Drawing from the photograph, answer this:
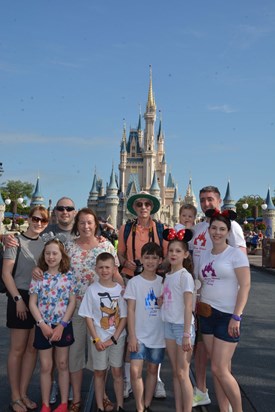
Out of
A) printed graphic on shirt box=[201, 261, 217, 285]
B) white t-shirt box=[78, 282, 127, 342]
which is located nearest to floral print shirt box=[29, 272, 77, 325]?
white t-shirt box=[78, 282, 127, 342]

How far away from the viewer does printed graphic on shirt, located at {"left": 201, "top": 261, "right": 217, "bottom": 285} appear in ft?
11.4

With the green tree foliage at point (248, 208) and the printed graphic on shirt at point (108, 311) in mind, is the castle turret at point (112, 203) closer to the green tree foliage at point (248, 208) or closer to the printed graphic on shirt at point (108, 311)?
the green tree foliage at point (248, 208)

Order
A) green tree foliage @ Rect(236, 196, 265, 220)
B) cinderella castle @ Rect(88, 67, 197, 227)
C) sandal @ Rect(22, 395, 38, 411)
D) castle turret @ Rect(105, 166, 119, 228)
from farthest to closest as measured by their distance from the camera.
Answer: cinderella castle @ Rect(88, 67, 197, 227), castle turret @ Rect(105, 166, 119, 228), green tree foliage @ Rect(236, 196, 265, 220), sandal @ Rect(22, 395, 38, 411)

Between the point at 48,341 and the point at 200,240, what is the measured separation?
1.53 meters

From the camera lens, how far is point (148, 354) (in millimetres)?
3641

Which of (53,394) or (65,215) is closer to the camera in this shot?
(53,394)

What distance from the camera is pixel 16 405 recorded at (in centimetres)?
365

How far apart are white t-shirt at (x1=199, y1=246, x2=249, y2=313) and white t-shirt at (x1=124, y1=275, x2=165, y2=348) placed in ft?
1.42

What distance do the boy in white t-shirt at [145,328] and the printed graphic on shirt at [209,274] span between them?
1.31 feet

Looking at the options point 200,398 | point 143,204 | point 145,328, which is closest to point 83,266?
point 145,328

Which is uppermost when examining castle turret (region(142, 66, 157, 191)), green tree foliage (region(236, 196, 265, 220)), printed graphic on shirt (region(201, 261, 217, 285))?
castle turret (region(142, 66, 157, 191))

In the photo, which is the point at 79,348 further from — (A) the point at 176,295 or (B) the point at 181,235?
(B) the point at 181,235

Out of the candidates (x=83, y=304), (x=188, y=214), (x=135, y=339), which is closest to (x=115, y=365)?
(x=135, y=339)

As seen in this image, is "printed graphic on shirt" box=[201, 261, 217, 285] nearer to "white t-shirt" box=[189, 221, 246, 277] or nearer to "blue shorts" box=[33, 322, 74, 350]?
"white t-shirt" box=[189, 221, 246, 277]
